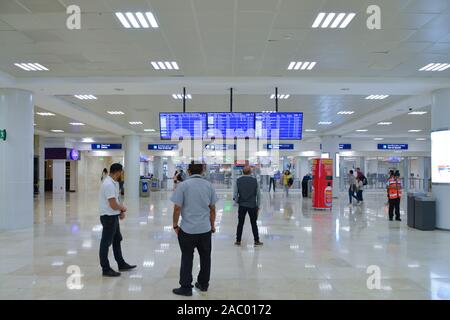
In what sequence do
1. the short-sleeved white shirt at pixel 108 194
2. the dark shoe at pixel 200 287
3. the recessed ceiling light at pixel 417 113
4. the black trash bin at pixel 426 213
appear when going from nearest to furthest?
the dark shoe at pixel 200 287
the short-sleeved white shirt at pixel 108 194
the black trash bin at pixel 426 213
the recessed ceiling light at pixel 417 113

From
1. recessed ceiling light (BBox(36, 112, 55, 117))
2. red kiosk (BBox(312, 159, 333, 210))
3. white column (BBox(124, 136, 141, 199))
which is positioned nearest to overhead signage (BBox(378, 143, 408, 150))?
red kiosk (BBox(312, 159, 333, 210))

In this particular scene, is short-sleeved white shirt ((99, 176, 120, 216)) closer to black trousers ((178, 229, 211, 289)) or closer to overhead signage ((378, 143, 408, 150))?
black trousers ((178, 229, 211, 289))

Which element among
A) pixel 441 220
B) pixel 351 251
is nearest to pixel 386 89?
pixel 441 220

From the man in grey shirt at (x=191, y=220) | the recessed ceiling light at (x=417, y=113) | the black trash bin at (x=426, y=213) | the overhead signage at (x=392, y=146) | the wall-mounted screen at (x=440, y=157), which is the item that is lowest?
the black trash bin at (x=426, y=213)

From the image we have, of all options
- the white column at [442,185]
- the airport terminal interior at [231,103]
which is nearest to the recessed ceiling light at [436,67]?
the airport terminal interior at [231,103]

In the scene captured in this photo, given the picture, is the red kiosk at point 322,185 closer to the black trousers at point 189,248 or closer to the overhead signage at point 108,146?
the black trousers at point 189,248

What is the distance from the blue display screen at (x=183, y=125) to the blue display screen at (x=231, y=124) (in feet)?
0.73

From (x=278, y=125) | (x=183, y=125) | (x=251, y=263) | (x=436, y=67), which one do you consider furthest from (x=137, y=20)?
(x=436, y=67)

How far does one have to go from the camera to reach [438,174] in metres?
10.2

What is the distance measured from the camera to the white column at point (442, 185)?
32.6 ft

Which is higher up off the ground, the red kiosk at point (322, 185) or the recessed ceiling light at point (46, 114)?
the recessed ceiling light at point (46, 114)

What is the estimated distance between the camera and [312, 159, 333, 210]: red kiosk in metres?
15.5

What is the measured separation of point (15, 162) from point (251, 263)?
720 cm
